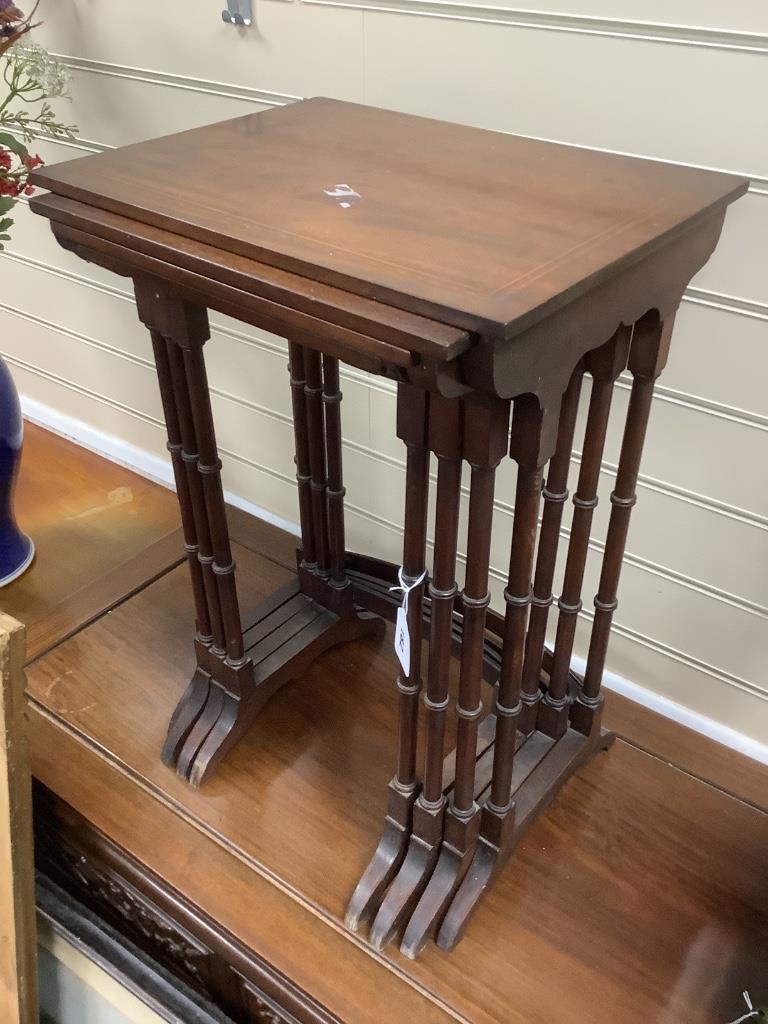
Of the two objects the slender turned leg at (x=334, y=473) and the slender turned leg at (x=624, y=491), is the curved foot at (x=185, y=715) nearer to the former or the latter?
the slender turned leg at (x=334, y=473)

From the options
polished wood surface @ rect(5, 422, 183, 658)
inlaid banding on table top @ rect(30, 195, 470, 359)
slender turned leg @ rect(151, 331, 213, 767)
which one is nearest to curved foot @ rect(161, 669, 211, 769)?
slender turned leg @ rect(151, 331, 213, 767)

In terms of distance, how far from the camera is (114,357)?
1.82 metres

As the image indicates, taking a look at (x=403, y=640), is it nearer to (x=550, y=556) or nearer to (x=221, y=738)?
(x=550, y=556)

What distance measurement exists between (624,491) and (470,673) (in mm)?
278

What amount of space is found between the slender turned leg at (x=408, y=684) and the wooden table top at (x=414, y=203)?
11 cm

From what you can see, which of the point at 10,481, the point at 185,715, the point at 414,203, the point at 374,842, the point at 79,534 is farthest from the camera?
the point at 79,534

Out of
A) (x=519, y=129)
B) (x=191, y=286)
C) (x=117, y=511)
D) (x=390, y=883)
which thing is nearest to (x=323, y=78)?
(x=519, y=129)

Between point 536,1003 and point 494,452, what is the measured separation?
645 millimetres

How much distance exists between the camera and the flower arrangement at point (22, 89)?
1.26m

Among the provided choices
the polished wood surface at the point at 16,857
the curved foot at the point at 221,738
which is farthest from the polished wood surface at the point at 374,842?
the polished wood surface at the point at 16,857

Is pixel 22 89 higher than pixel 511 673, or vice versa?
pixel 22 89

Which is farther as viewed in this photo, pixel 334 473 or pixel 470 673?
pixel 334 473

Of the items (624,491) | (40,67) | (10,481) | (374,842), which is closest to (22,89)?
(40,67)

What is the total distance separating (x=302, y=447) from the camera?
1.28m
